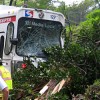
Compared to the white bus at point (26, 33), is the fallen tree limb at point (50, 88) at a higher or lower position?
lower

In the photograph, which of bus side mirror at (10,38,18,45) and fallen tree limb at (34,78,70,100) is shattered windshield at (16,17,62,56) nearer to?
bus side mirror at (10,38,18,45)

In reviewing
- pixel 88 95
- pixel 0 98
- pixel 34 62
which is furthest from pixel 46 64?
pixel 0 98

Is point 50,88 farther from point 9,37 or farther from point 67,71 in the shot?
point 9,37

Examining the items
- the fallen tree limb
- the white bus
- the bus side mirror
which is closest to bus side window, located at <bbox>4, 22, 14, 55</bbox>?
the white bus

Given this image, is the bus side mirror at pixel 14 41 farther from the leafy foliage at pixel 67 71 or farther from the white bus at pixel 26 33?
the leafy foliage at pixel 67 71

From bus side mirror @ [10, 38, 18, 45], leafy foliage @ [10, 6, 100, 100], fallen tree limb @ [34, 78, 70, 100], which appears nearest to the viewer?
fallen tree limb @ [34, 78, 70, 100]

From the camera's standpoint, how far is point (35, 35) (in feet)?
31.3

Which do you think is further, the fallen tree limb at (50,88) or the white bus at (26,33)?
the white bus at (26,33)

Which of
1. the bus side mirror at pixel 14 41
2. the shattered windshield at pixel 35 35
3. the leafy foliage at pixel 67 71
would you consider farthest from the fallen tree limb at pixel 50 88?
the shattered windshield at pixel 35 35

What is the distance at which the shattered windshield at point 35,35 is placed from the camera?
30.3 ft

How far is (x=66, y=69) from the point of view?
24.5 feet

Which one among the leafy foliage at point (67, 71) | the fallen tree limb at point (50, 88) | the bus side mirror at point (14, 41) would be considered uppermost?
the bus side mirror at point (14, 41)

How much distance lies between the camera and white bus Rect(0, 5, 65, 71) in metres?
9.14

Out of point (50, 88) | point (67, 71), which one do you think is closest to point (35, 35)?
point (67, 71)
